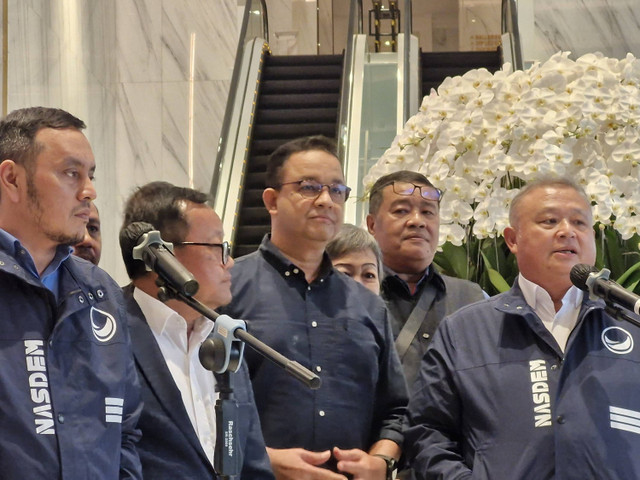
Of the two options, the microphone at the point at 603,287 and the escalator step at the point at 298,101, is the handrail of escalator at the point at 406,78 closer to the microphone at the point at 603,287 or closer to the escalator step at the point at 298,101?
the escalator step at the point at 298,101

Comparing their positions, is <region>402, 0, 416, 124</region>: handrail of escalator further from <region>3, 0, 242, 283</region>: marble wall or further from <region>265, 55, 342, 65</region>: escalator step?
<region>3, 0, 242, 283</region>: marble wall

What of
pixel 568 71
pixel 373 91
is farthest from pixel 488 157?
pixel 373 91

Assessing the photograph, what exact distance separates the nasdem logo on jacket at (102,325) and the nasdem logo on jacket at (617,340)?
1521mm

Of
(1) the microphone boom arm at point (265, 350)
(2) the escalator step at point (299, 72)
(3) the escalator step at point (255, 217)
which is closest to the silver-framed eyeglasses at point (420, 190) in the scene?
(1) the microphone boom arm at point (265, 350)

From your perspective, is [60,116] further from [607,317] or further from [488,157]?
[488,157]

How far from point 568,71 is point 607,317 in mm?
1612

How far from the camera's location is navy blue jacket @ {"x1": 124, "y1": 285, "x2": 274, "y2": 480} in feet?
9.93

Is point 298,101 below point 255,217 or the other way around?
the other way around

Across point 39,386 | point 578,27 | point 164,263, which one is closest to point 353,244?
point 164,263

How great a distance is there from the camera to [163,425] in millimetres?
3037

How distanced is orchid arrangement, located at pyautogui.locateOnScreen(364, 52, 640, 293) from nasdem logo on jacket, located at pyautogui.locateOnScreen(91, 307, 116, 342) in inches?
81.6

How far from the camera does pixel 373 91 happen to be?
436 inches

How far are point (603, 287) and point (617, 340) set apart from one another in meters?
0.60

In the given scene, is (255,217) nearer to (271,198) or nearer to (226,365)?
(271,198)
